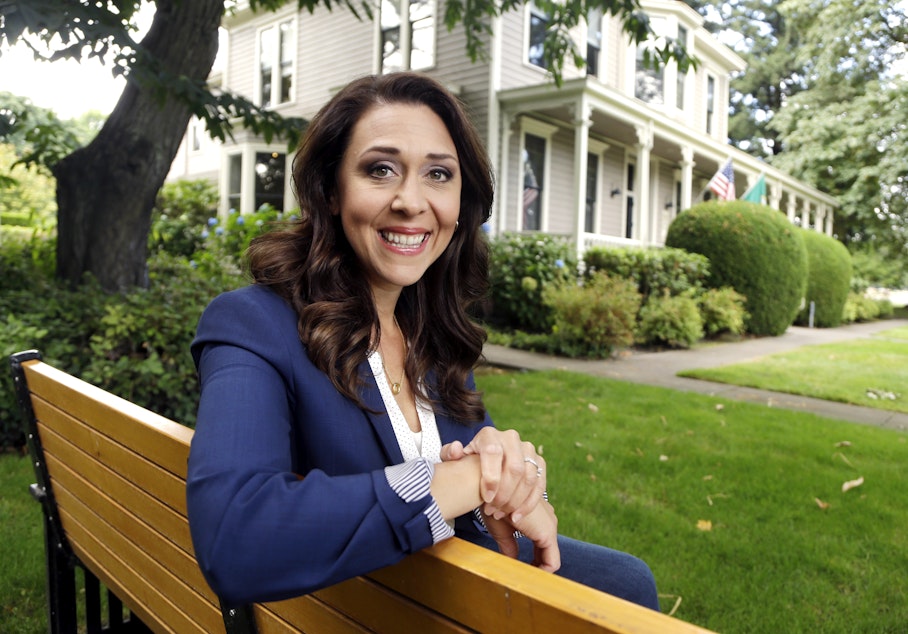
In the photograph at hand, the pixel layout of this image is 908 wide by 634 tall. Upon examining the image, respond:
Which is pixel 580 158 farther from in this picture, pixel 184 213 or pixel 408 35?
pixel 184 213

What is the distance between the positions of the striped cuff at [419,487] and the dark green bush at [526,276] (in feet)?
32.1

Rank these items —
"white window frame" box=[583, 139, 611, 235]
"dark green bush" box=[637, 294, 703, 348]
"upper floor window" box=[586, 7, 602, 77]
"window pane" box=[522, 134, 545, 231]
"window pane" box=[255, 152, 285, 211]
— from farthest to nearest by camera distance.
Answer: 1. "window pane" box=[255, 152, 285, 211]
2. "white window frame" box=[583, 139, 611, 235]
3. "upper floor window" box=[586, 7, 602, 77]
4. "window pane" box=[522, 134, 545, 231]
5. "dark green bush" box=[637, 294, 703, 348]

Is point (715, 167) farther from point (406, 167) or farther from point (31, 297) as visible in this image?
point (406, 167)

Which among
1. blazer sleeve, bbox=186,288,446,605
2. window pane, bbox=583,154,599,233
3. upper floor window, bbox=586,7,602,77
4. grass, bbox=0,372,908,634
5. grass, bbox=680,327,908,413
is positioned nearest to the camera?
blazer sleeve, bbox=186,288,446,605

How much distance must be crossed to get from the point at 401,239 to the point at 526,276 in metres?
9.85

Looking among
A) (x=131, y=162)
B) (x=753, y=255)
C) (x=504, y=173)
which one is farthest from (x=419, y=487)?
(x=753, y=255)

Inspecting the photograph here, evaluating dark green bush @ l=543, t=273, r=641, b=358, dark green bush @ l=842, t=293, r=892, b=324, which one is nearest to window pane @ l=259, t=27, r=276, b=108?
dark green bush @ l=543, t=273, r=641, b=358

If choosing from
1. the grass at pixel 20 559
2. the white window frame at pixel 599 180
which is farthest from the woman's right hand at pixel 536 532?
the white window frame at pixel 599 180

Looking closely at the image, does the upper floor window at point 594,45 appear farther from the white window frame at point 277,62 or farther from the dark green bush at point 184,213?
the dark green bush at point 184,213

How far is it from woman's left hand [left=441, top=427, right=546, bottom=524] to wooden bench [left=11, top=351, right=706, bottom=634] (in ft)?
0.82

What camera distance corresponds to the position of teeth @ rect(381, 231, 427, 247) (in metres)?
1.64

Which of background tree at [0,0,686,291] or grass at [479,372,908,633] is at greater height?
background tree at [0,0,686,291]

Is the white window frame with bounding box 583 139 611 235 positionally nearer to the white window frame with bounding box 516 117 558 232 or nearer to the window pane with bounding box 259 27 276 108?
the white window frame with bounding box 516 117 558 232

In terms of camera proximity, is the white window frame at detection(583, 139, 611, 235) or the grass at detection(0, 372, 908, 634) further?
the white window frame at detection(583, 139, 611, 235)
